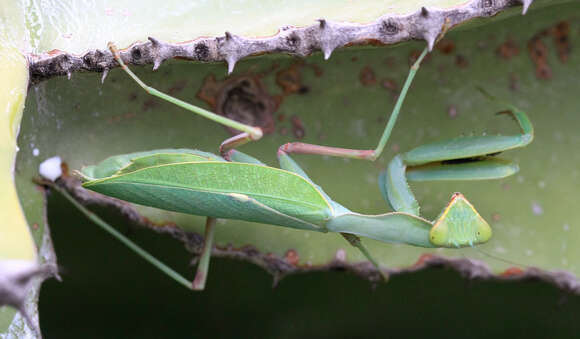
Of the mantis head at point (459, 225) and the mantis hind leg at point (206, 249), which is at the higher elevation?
the mantis head at point (459, 225)

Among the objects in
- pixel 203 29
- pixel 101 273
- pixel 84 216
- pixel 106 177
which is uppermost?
pixel 203 29

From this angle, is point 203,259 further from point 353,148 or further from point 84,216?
point 353,148

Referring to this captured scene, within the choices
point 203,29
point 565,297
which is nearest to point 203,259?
point 203,29

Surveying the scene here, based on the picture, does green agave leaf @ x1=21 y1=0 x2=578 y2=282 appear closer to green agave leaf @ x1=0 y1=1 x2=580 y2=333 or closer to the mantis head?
green agave leaf @ x1=0 y1=1 x2=580 y2=333

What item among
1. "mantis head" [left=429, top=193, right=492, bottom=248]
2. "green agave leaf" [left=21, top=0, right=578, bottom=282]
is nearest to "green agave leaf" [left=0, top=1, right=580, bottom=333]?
"green agave leaf" [left=21, top=0, right=578, bottom=282]

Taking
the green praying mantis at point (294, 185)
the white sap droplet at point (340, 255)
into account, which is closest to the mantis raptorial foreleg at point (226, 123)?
the green praying mantis at point (294, 185)

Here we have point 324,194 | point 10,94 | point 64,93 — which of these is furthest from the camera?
point 324,194

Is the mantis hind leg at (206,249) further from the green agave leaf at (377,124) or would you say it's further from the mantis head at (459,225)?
the mantis head at (459,225)
